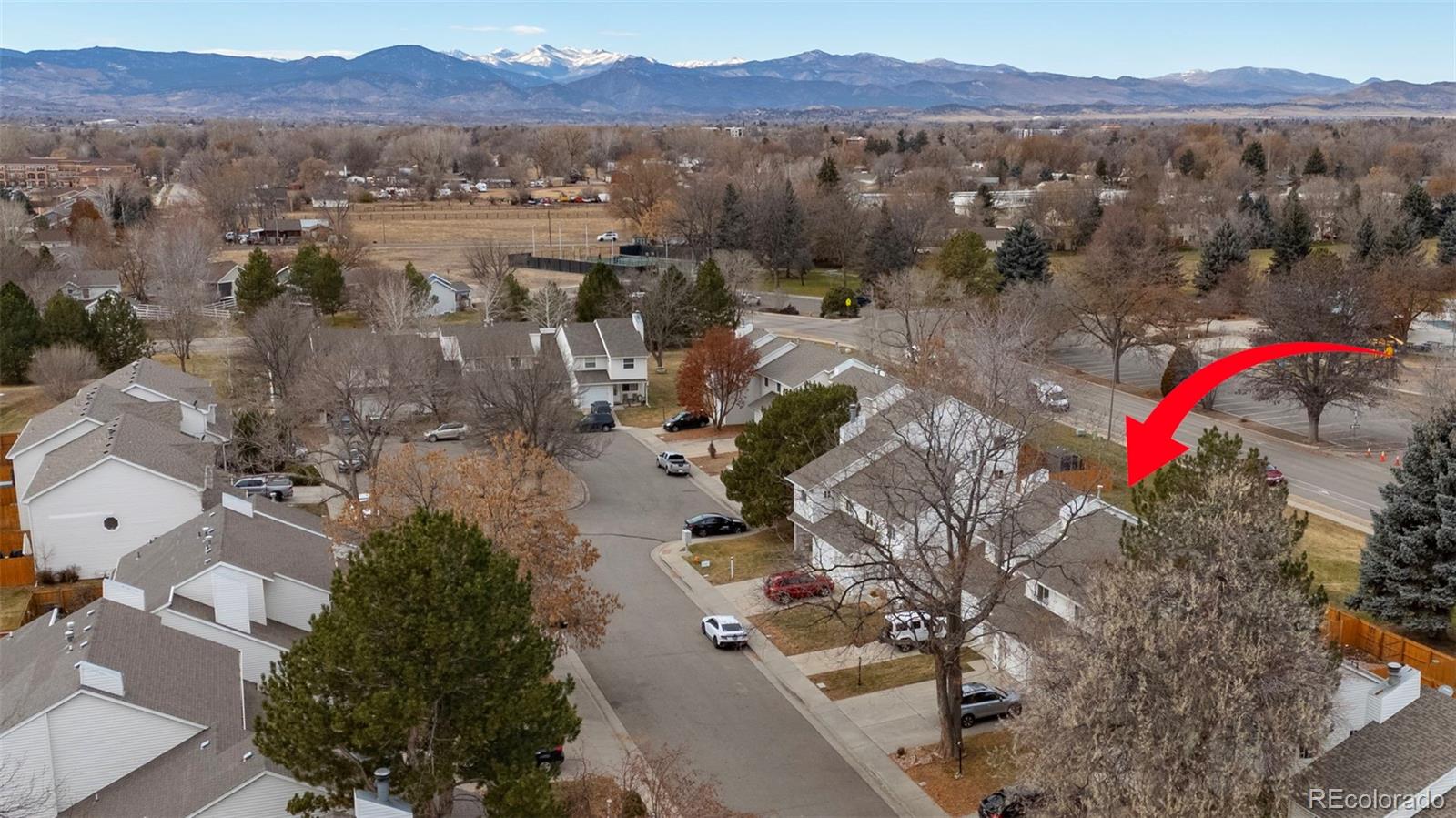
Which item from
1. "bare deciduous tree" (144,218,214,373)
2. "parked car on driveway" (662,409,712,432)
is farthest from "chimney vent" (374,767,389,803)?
"bare deciduous tree" (144,218,214,373)

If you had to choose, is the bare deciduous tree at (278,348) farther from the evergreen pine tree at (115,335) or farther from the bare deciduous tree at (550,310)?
the bare deciduous tree at (550,310)

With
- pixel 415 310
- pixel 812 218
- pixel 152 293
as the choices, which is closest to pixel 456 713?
pixel 415 310

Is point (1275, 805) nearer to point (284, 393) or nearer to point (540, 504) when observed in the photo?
point (540, 504)

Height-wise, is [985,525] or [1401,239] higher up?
[1401,239]

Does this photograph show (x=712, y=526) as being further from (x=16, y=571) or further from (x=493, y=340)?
(x=493, y=340)

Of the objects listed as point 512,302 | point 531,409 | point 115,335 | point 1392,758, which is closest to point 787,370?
point 531,409

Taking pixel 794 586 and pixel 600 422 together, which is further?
pixel 600 422
